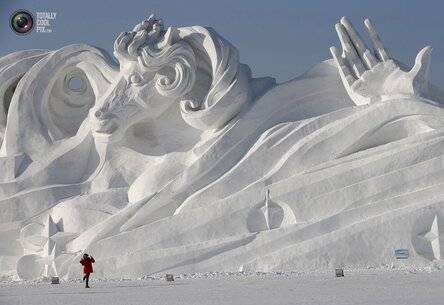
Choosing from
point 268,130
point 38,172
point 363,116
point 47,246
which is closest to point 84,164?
point 38,172

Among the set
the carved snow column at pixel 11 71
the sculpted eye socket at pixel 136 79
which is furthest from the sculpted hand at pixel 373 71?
the carved snow column at pixel 11 71

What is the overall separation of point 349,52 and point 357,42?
0.85 ft

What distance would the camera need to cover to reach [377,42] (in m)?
21.5

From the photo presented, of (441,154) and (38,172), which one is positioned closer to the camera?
(441,154)

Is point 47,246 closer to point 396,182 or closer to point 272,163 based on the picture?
point 272,163

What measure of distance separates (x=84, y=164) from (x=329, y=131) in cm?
505

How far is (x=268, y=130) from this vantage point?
2105 cm

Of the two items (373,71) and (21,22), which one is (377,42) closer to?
(373,71)

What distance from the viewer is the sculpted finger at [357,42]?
835 inches

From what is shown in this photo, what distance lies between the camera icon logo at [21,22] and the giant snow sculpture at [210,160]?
6.98 feet

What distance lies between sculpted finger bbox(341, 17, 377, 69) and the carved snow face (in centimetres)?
359

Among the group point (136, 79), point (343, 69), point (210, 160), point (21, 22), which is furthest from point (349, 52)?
point (21, 22)

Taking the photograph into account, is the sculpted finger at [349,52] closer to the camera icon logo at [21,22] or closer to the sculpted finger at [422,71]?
the sculpted finger at [422,71]

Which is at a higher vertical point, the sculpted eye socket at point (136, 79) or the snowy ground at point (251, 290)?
the sculpted eye socket at point (136, 79)
